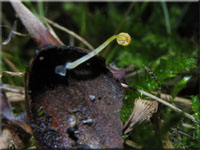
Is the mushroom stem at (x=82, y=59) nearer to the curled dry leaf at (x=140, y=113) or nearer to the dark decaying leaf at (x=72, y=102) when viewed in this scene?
the dark decaying leaf at (x=72, y=102)

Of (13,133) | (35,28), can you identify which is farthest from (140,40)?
(13,133)

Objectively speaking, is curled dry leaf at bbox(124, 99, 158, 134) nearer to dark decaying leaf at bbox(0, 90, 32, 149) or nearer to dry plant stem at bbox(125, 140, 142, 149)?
dry plant stem at bbox(125, 140, 142, 149)

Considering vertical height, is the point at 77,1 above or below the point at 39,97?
above

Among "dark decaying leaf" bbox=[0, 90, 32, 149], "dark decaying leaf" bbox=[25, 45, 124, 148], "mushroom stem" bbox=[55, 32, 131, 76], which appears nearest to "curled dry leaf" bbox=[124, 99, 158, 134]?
"dark decaying leaf" bbox=[25, 45, 124, 148]

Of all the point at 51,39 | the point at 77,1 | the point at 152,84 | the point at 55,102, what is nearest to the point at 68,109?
the point at 55,102

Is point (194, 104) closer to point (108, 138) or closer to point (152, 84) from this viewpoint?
point (152, 84)

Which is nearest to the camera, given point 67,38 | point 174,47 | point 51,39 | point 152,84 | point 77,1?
point 51,39

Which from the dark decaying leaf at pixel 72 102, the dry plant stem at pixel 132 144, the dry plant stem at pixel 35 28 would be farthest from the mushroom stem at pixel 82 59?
the dry plant stem at pixel 132 144
